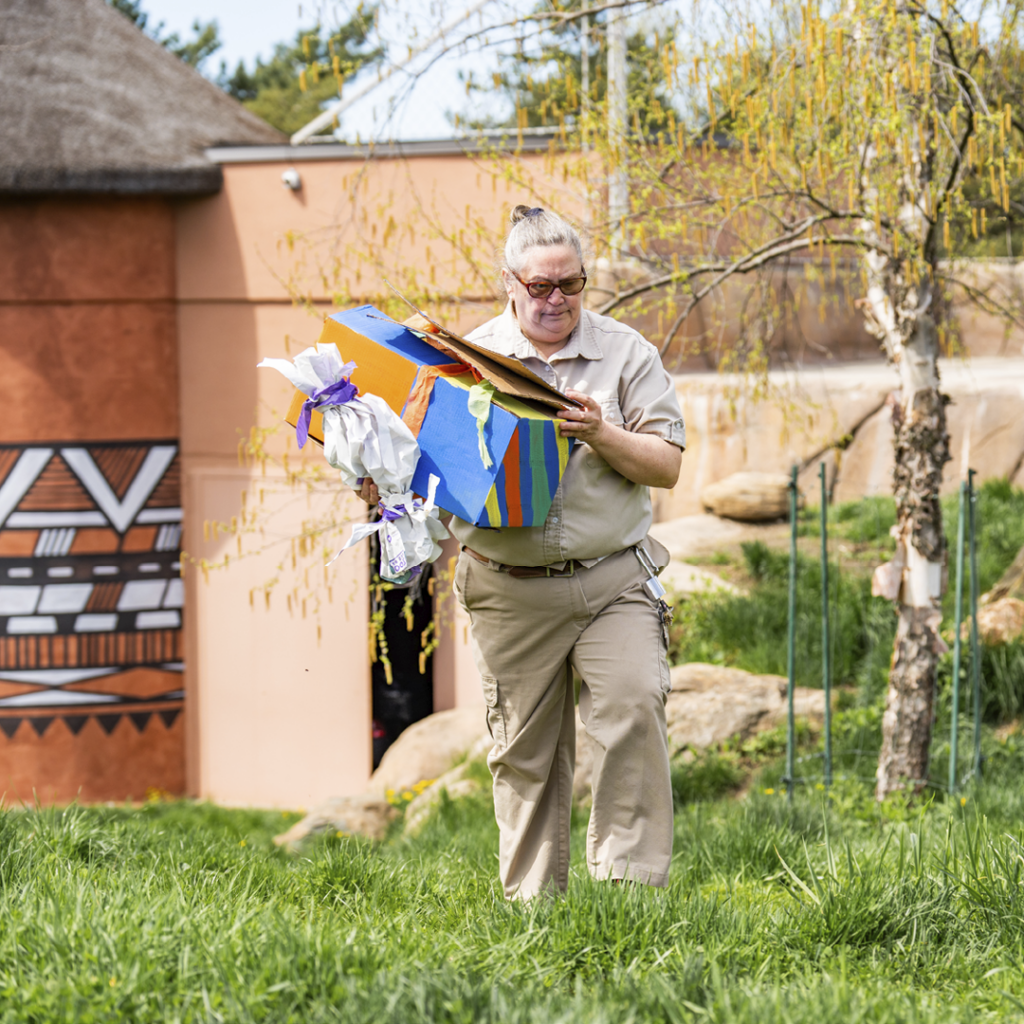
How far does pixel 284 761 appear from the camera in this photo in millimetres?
9477

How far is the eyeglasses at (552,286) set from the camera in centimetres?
286

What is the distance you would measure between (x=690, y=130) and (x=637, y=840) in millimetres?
3362

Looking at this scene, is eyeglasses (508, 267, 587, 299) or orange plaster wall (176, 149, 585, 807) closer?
eyeglasses (508, 267, 587, 299)

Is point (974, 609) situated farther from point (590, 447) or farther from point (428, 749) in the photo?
point (428, 749)

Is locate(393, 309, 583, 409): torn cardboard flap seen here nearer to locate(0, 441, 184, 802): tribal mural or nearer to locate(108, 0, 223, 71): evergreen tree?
locate(0, 441, 184, 802): tribal mural

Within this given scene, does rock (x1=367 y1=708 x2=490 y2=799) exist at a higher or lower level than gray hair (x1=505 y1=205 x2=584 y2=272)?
lower

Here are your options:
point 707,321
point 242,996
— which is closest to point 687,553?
point 707,321

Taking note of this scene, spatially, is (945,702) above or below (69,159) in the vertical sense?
below

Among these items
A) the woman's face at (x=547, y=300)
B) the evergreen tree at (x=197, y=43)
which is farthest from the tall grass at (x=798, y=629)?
the evergreen tree at (x=197, y=43)

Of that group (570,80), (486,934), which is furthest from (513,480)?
(570,80)

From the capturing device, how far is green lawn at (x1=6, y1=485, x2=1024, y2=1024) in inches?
79.1

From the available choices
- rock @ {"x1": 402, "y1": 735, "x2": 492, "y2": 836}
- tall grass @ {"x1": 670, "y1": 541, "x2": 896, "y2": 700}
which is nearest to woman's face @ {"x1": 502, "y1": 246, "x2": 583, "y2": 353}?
rock @ {"x1": 402, "y1": 735, "x2": 492, "y2": 836}

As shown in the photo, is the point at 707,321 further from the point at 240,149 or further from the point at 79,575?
the point at 79,575

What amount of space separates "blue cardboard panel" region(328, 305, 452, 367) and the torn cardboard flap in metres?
0.06
